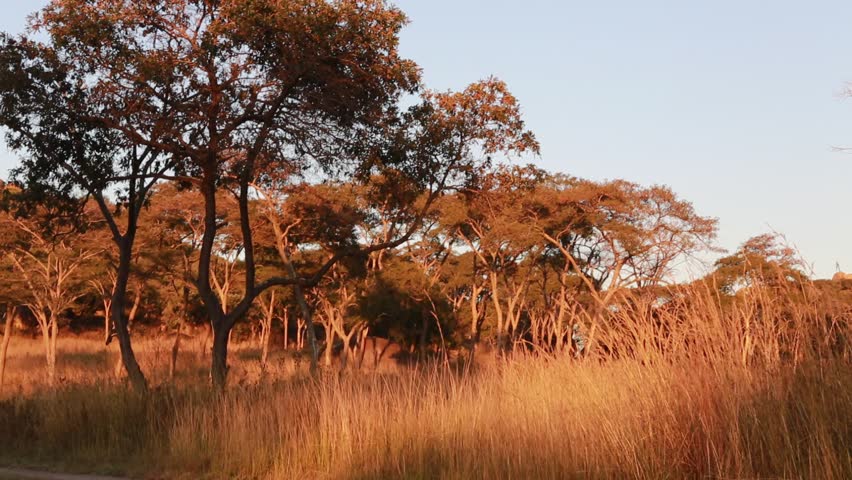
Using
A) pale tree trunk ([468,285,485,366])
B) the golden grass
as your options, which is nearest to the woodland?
the golden grass

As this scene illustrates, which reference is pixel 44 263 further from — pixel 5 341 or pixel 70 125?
pixel 70 125

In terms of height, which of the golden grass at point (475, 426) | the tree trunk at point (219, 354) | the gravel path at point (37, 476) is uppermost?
the tree trunk at point (219, 354)

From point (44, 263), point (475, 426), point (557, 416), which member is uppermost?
point (44, 263)

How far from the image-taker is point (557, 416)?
7.45 metres

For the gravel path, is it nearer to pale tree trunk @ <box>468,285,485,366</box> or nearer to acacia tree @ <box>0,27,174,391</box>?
acacia tree @ <box>0,27,174,391</box>

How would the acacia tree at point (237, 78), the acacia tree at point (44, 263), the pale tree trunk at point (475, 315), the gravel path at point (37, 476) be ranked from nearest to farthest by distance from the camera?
the gravel path at point (37, 476) < the acacia tree at point (237, 78) < the acacia tree at point (44, 263) < the pale tree trunk at point (475, 315)

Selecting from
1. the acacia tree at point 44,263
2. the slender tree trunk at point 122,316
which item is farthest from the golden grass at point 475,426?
the acacia tree at point 44,263

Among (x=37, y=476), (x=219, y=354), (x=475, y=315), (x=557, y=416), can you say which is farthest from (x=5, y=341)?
(x=557, y=416)

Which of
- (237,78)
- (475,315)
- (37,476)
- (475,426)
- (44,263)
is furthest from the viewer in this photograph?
(475,315)

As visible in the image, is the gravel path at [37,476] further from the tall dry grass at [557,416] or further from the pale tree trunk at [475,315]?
the pale tree trunk at [475,315]

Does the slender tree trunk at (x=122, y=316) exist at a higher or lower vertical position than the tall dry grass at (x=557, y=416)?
higher

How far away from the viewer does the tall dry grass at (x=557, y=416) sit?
5562 millimetres

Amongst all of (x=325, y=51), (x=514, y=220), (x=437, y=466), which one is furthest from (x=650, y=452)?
(x=514, y=220)

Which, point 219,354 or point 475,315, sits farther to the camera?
point 475,315
